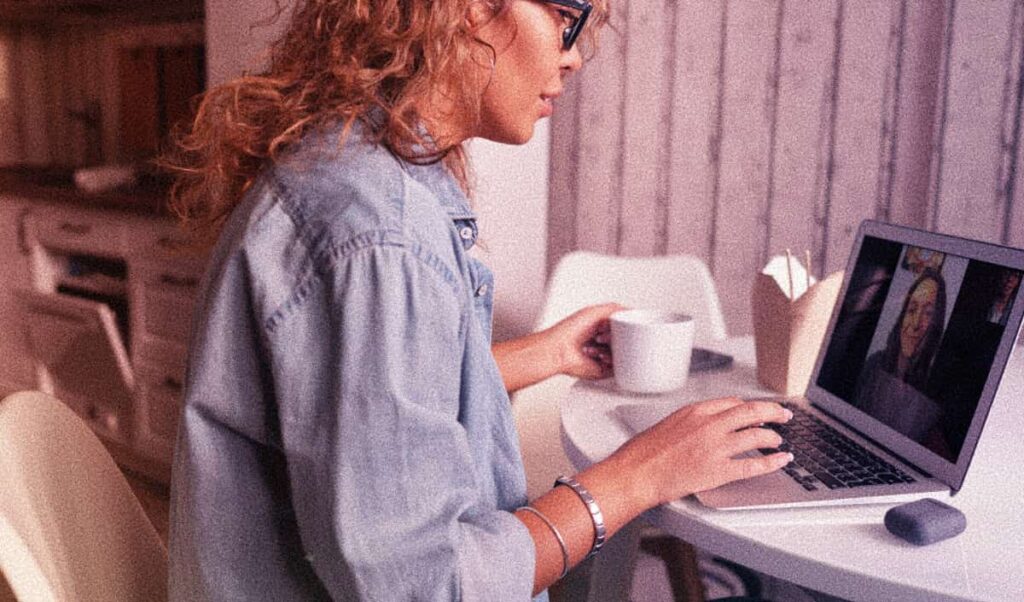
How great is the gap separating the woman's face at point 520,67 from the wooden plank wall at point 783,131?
59.3 inches

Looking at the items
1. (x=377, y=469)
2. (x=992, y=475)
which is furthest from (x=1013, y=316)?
(x=377, y=469)

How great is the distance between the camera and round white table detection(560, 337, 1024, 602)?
28.4 inches

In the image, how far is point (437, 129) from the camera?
0.87 m

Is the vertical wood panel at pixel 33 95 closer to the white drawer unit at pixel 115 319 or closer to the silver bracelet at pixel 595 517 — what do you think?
the white drawer unit at pixel 115 319

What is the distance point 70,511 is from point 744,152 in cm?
192

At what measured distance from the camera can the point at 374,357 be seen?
2.08ft

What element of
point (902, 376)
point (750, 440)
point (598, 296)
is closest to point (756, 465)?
point (750, 440)

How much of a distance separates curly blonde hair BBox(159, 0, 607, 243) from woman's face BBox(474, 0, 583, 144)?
0.7 inches

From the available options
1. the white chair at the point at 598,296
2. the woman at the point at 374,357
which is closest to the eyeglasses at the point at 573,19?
the woman at the point at 374,357

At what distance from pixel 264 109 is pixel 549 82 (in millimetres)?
273

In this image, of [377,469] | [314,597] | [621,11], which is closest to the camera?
[377,469]

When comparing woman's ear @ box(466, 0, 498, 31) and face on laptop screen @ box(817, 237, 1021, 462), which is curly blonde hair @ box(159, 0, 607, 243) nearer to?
woman's ear @ box(466, 0, 498, 31)

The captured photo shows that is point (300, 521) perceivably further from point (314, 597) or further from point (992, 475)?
point (992, 475)

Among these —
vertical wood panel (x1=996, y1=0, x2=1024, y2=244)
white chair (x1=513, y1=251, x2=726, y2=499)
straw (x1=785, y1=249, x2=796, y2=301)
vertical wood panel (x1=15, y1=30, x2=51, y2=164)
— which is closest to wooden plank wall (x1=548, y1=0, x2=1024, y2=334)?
vertical wood panel (x1=996, y1=0, x2=1024, y2=244)
